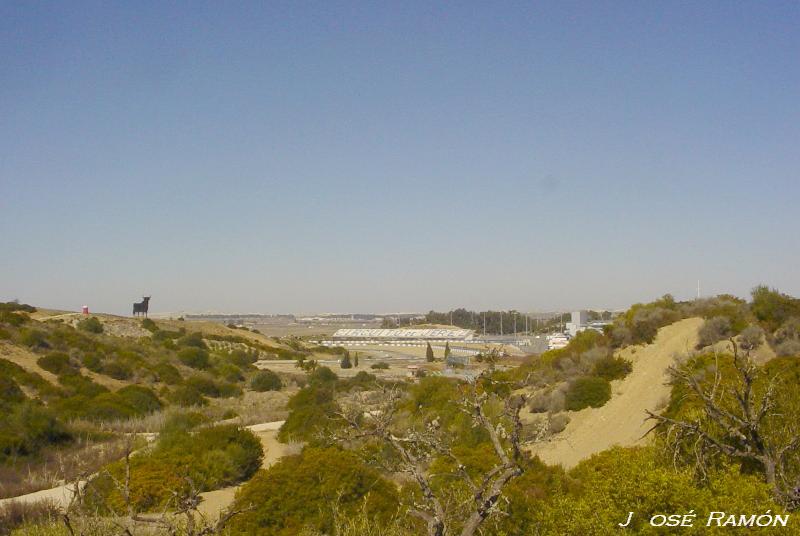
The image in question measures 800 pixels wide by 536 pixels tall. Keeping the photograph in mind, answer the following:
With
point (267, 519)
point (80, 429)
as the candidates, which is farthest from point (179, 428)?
point (267, 519)

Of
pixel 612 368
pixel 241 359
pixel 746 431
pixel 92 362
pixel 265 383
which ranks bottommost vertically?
pixel 265 383

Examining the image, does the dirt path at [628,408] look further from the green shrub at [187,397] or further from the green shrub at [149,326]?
the green shrub at [149,326]

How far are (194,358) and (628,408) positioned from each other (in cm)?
3157

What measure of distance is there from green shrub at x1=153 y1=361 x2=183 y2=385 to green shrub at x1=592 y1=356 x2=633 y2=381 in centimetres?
2315

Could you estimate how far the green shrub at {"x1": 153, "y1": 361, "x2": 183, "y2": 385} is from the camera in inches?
1507

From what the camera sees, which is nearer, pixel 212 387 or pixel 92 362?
pixel 92 362

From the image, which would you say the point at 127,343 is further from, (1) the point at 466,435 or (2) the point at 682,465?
(2) the point at 682,465

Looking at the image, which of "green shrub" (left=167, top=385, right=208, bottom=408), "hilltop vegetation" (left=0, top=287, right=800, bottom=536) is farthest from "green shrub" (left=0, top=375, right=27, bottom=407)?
"green shrub" (left=167, top=385, right=208, bottom=408)

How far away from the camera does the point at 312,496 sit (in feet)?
38.9

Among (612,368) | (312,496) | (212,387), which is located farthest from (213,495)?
(212,387)

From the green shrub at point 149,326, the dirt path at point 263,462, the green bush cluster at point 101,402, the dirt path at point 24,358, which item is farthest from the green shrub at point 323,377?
the green shrub at point 149,326

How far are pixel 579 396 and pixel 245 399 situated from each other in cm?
1920

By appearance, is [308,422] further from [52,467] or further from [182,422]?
[52,467]

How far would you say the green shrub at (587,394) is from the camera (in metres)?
24.5
